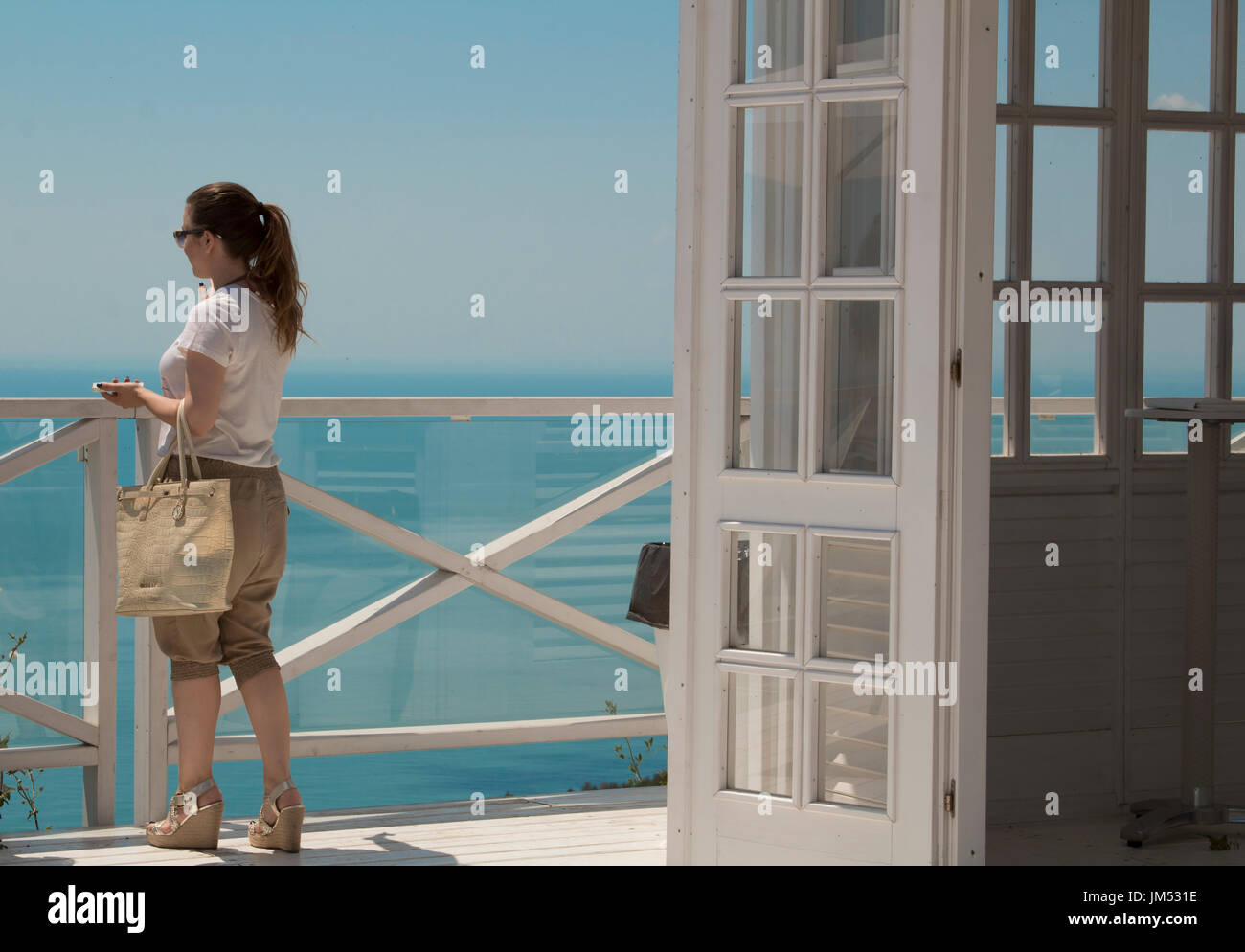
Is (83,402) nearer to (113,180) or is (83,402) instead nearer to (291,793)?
(291,793)

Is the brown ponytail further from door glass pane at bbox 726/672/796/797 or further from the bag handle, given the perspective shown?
door glass pane at bbox 726/672/796/797

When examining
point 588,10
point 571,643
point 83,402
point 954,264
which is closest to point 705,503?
point 954,264

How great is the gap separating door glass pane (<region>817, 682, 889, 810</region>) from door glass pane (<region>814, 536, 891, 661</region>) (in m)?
0.09

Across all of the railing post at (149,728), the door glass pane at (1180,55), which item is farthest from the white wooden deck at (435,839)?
the door glass pane at (1180,55)

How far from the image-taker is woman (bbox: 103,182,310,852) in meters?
3.07

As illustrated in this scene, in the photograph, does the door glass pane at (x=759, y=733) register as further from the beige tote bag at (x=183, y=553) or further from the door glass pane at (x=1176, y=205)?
the door glass pane at (x=1176, y=205)

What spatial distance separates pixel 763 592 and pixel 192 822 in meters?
1.43

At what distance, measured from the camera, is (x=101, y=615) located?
3795 mm

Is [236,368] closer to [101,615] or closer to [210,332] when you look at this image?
[210,332]

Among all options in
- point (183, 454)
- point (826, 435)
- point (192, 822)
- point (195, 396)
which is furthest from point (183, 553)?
point (826, 435)

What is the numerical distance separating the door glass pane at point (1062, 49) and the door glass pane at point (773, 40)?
3.48 feet

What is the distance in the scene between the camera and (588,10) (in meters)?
33.0
